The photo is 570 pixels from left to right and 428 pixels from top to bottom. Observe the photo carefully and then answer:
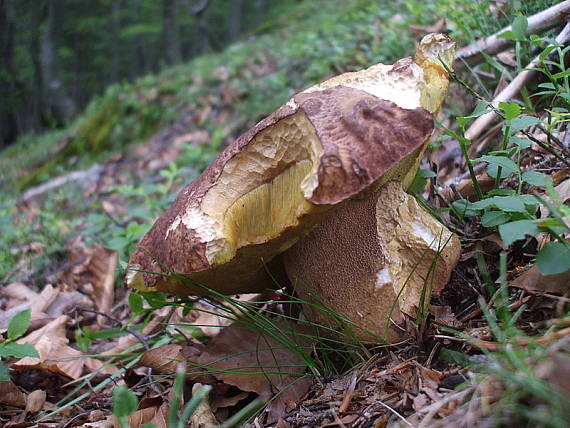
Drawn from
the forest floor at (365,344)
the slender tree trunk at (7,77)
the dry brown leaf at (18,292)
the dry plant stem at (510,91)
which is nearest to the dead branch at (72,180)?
the forest floor at (365,344)

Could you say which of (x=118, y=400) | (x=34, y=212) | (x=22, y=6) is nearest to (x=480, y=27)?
(x=118, y=400)

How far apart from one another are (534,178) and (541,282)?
28 centimetres

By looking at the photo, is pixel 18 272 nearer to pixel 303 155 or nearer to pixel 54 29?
pixel 303 155

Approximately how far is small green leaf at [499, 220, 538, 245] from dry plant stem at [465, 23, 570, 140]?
89cm

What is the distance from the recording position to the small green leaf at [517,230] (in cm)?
102

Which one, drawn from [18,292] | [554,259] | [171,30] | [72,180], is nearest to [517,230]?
[554,259]

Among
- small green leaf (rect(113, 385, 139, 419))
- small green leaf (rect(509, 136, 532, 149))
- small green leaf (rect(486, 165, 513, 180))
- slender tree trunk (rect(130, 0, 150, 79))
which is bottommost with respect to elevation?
small green leaf (rect(486, 165, 513, 180))

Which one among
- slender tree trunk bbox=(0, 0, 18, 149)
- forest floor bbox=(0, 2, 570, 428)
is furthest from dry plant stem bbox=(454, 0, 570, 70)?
slender tree trunk bbox=(0, 0, 18, 149)

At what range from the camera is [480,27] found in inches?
94.1

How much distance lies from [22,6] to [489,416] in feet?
60.6

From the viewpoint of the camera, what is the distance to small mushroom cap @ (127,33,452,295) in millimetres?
1093

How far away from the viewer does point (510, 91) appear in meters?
1.87

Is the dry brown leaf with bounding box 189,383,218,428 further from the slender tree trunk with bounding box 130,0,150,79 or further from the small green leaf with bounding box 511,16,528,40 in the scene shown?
the slender tree trunk with bounding box 130,0,150,79

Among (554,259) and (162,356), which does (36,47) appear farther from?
(554,259)
